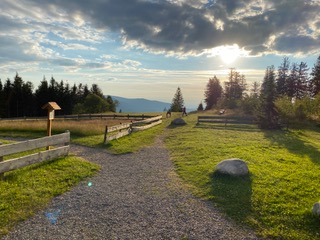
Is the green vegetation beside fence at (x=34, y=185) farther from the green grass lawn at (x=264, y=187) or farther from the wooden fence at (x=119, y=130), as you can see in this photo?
the wooden fence at (x=119, y=130)

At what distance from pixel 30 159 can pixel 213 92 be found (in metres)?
79.0

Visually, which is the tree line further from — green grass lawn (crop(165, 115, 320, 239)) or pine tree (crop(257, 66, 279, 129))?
green grass lawn (crop(165, 115, 320, 239))

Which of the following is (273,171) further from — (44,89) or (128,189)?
(44,89)

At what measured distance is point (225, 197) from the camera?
28.6ft

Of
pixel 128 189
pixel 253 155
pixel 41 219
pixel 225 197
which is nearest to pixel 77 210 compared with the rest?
pixel 41 219

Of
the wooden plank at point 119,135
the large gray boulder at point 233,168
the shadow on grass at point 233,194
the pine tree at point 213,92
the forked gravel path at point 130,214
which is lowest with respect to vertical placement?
the forked gravel path at point 130,214

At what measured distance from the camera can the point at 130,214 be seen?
295 inches

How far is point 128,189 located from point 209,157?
625 cm

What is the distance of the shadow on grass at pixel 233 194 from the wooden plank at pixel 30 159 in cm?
748

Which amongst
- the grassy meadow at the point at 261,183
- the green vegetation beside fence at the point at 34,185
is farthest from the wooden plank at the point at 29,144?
the grassy meadow at the point at 261,183

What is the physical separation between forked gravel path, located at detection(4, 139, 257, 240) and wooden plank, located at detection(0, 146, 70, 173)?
2493 mm

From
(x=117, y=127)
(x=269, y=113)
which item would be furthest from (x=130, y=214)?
(x=269, y=113)

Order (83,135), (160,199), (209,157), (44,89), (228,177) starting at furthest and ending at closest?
(44,89) < (83,135) < (209,157) < (228,177) < (160,199)

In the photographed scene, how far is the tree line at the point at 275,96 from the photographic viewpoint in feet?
94.4
